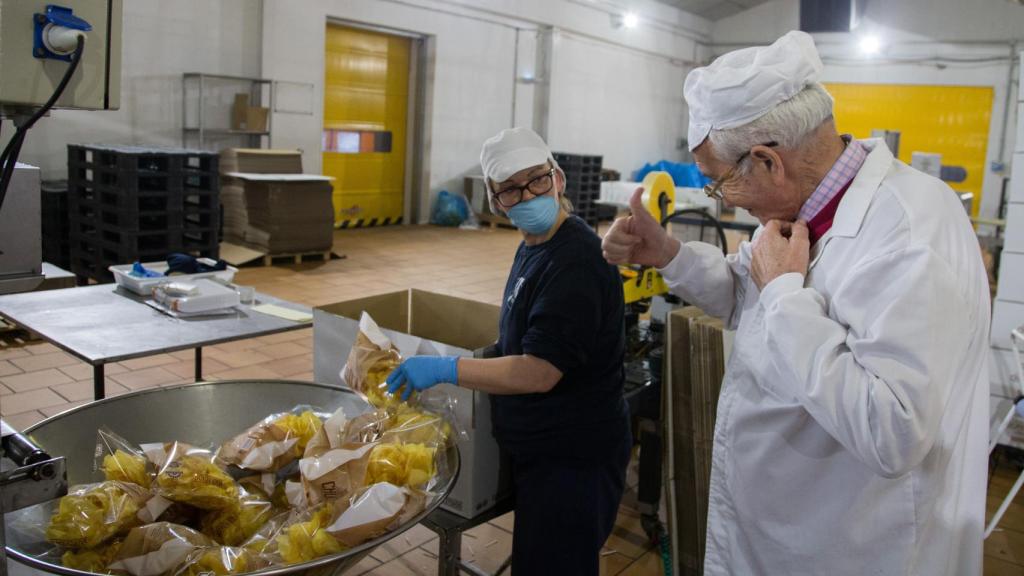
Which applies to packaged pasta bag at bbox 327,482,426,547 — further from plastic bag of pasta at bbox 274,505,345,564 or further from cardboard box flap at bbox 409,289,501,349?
cardboard box flap at bbox 409,289,501,349

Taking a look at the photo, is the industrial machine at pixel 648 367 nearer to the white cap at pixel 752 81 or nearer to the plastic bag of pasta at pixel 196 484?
the white cap at pixel 752 81

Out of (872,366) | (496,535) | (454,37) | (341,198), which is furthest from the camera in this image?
(454,37)

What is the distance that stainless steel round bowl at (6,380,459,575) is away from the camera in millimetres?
1389

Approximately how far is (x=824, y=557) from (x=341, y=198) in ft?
30.2

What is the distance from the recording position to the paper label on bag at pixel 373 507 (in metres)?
1.16

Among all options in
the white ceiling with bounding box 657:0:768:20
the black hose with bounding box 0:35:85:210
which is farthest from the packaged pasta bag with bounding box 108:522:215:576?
the white ceiling with bounding box 657:0:768:20

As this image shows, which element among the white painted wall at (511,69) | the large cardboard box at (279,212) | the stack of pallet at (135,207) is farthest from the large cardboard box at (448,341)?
the white painted wall at (511,69)

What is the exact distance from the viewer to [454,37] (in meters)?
10.7

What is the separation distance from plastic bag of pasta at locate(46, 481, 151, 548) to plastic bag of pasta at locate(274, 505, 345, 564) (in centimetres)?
24

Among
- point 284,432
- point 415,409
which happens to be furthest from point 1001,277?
point 284,432

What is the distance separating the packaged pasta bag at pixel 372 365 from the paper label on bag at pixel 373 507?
18.5 inches

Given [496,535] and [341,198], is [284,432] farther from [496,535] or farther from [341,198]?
[341,198]

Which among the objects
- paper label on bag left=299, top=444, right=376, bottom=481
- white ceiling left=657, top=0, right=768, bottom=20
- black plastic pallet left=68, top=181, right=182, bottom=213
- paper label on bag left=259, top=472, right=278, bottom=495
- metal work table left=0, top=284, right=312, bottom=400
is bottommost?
paper label on bag left=259, top=472, right=278, bottom=495

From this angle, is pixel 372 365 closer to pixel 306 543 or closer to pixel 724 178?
pixel 306 543
